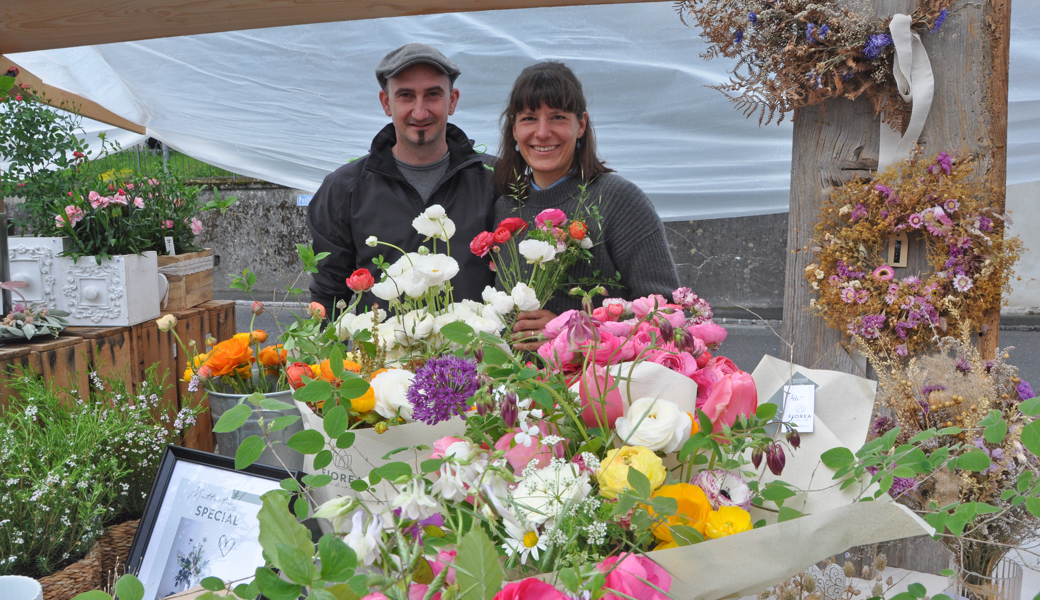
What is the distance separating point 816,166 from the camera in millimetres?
1949

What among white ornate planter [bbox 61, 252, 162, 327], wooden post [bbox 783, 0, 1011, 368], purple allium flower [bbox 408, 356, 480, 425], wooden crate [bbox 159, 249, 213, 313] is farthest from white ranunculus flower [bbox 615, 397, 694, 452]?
wooden crate [bbox 159, 249, 213, 313]

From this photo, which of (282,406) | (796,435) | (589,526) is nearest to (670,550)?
(589,526)

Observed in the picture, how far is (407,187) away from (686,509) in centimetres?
166

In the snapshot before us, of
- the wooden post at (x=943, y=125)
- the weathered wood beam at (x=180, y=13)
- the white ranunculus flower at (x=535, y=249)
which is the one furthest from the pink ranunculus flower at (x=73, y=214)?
the wooden post at (x=943, y=125)

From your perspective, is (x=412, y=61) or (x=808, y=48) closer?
(x=808, y=48)

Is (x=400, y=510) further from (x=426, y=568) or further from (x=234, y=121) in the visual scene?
(x=234, y=121)

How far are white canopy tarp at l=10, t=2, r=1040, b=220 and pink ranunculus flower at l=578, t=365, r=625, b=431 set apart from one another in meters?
1.86

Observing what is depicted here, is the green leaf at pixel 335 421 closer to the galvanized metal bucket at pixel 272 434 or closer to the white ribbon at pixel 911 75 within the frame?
the galvanized metal bucket at pixel 272 434

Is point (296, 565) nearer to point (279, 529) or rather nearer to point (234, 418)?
point (279, 529)

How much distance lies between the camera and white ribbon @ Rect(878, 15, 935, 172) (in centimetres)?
169

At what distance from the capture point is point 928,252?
1787mm

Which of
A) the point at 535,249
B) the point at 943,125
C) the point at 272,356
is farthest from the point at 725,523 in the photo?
the point at 943,125

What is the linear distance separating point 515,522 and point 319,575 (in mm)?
157

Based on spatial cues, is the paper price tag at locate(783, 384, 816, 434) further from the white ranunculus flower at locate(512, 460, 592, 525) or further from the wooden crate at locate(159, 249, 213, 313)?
the wooden crate at locate(159, 249, 213, 313)
